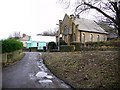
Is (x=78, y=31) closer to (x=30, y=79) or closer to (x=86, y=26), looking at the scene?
(x=86, y=26)

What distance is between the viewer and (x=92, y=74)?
47.5ft

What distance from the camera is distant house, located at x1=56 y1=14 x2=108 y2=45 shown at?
64688 mm

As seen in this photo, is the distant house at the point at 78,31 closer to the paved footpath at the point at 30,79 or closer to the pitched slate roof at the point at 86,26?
the pitched slate roof at the point at 86,26

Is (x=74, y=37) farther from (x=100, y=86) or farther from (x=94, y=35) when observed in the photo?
(x=100, y=86)

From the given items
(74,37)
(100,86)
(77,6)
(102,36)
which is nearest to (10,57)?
(77,6)

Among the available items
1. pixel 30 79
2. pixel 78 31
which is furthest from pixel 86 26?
pixel 30 79

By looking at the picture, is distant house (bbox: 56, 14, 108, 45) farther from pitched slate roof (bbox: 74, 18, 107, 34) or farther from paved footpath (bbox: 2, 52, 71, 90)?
paved footpath (bbox: 2, 52, 71, 90)

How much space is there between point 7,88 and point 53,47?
49405mm

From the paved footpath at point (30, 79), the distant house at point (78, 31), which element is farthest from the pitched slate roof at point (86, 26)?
the paved footpath at point (30, 79)

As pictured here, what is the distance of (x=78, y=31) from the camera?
64.1 meters

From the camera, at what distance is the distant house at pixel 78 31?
212 feet

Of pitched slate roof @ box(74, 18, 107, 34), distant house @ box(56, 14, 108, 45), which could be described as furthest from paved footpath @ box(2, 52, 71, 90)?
pitched slate roof @ box(74, 18, 107, 34)

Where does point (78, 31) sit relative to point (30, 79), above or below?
above

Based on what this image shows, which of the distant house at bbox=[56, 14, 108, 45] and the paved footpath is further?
the distant house at bbox=[56, 14, 108, 45]
